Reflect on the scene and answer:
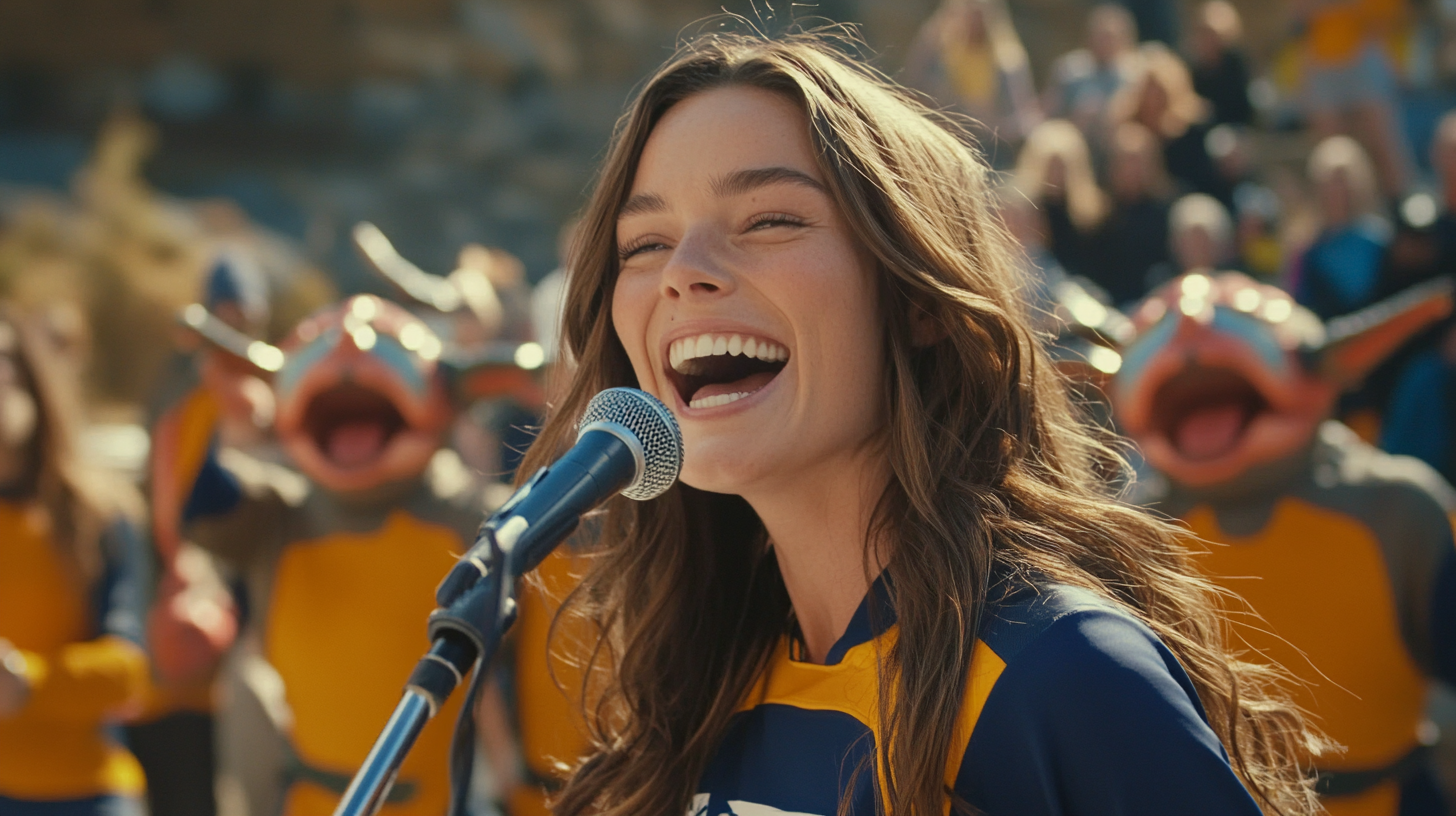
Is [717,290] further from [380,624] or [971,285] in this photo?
[380,624]

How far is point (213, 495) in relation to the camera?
4.09m

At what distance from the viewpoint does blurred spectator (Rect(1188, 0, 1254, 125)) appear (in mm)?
7855

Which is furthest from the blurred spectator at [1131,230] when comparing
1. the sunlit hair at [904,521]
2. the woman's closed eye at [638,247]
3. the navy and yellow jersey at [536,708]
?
the woman's closed eye at [638,247]

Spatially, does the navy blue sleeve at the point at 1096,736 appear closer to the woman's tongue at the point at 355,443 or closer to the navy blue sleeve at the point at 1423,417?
the woman's tongue at the point at 355,443

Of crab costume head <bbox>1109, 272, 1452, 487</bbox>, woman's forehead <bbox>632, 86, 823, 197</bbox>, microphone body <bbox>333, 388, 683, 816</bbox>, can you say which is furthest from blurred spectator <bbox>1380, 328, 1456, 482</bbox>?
microphone body <bbox>333, 388, 683, 816</bbox>

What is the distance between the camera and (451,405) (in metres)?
3.89

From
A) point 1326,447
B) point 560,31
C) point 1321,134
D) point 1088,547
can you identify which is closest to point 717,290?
point 1088,547

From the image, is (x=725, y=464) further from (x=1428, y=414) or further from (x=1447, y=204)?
(x=1447, y=204)

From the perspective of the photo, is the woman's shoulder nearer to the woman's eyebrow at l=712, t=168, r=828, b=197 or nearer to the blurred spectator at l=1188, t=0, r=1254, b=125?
the woman's eyebrow at l=712, t=168, r=828, b=197

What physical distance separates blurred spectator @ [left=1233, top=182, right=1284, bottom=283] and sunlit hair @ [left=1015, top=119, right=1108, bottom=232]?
73cm

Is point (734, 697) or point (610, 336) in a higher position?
point (610, 336)

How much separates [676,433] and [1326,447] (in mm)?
2314

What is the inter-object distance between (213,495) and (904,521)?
9.50 ft

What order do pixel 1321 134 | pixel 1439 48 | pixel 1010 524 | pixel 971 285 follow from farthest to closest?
pixel 1439 48, pixel 1321 134, pixel 971 285, pixel 1010 524
